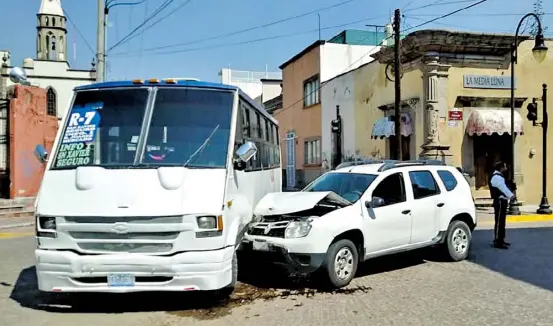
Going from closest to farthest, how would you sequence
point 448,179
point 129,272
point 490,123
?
1. point 129,272
2. point 448,179
3. point 490,123

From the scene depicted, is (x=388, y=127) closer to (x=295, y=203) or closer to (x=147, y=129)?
(x=295, y=203)

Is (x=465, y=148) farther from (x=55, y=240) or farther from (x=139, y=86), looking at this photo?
(x=55, y=240)

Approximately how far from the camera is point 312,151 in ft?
105

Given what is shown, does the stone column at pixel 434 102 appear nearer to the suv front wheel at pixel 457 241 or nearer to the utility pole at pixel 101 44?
the suv front wheel at pixel 457 241

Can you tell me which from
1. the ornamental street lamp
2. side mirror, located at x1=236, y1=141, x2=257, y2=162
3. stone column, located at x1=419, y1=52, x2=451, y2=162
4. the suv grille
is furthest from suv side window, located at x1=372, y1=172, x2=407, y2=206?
stone column, located at x1=419, y1=52, x2=451, y2=162

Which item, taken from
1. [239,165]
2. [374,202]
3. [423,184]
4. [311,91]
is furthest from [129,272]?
[311,91]

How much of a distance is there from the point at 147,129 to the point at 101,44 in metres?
11.0

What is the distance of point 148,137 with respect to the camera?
271 inches

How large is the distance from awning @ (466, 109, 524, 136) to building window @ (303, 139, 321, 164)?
11411 mm

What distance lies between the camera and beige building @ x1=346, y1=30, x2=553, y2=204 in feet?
66.1

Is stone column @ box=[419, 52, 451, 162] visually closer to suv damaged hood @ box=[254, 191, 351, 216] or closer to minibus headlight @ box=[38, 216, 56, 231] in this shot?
suv damaged hood @ box=[254, 191, 351, 216]

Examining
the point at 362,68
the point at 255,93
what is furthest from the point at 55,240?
the point at 255,93

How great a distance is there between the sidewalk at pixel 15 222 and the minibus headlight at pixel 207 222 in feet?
43.1

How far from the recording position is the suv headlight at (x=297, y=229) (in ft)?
24.2
